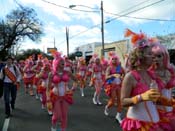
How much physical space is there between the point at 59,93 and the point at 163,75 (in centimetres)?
324

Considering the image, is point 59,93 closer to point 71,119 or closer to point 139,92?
point 71,119

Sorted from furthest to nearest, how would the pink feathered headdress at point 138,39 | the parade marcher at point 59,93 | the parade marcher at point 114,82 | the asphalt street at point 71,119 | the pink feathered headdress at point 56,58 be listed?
the parade marcher at point 114,82 < the asphalt street at point 71,119 < the pink feathered headdress at point 56,58 < the parade marcher at point 59,93 < the pink feathered headdress at point 138,39

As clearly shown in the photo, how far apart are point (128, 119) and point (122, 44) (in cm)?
4525

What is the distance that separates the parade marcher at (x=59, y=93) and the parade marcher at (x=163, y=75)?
10.1 feet

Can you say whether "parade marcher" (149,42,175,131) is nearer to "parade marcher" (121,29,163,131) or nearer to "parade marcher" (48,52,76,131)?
"parade marcher" (121,29,163,131)

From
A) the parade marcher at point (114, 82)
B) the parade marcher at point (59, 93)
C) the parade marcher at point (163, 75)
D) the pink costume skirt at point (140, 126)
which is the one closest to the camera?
the pink costume skirt at point (140, 126)

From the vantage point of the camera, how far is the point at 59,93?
27.8 ft

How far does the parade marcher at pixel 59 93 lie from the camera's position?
27.3 feet

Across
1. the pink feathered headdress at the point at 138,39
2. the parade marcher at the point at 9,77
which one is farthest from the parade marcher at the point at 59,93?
the pink feathered headdress at the point at 138,39

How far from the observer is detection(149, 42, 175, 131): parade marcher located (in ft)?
16.0

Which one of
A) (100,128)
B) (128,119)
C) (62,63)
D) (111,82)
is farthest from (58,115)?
(128,119)

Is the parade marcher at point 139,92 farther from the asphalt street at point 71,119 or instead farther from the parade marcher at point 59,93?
the asphalt street at point 71,119

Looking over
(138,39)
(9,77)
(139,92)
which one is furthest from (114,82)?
(139,92)

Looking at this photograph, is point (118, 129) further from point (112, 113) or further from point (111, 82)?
point (112, 113)
